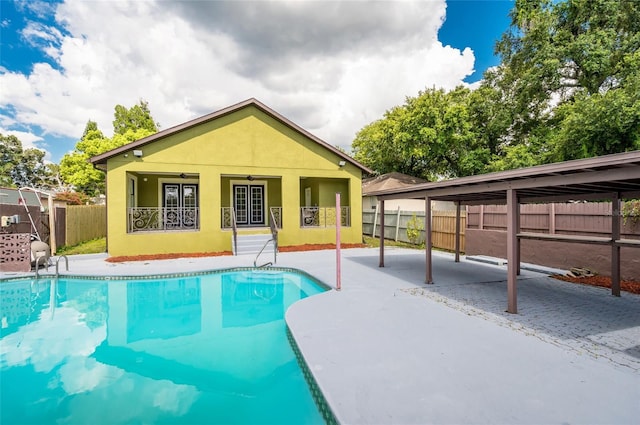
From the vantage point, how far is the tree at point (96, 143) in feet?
109

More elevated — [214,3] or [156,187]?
[214,3]

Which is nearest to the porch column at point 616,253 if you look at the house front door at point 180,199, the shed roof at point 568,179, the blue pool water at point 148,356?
the shed roof at point 568,179

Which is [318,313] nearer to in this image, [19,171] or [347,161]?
[347,161]

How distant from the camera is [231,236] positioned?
1402 cm

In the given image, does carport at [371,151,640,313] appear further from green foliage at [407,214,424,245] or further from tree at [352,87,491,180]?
tree at [352,87,491,180]

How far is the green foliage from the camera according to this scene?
52.9 ft

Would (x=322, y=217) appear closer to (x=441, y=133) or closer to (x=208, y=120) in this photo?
(x=208, y=120)

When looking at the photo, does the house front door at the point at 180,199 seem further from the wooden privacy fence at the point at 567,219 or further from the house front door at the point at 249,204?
the wooden privacy fence at the point at 567,219

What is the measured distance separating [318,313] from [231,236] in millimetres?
9305

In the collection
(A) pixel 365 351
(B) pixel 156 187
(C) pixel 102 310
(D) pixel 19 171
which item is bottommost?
(C) pixel 102 310

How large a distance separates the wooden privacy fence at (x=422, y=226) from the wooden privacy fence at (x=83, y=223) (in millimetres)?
16420

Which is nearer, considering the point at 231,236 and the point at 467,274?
the point at 467,274

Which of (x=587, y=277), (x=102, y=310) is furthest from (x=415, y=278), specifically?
(x=102, y=310)

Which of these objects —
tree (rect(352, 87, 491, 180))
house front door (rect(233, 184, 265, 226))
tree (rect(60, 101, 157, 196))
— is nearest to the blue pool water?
house front door (rect(233, 184, 265, 226))
